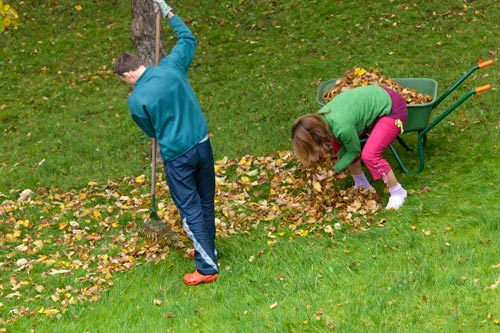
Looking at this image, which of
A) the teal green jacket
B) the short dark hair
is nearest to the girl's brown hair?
the teal green jacket

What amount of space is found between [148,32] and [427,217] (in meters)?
4.15

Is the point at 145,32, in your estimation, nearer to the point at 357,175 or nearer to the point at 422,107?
the point at 357,175

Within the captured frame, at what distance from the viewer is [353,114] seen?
513 centimetres

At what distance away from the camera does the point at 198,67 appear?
33.4ft

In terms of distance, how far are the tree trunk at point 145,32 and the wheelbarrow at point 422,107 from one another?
2.37 m

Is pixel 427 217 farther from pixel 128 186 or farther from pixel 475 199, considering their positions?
pixel 128 186

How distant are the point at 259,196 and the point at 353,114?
148 cm

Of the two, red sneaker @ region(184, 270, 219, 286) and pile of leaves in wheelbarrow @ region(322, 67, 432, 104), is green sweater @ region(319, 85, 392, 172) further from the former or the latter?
red sneaker @ region(184, 270, 219, 286)

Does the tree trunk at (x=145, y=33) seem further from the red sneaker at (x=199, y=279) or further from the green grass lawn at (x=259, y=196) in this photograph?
the red sneaker at (x=199, y=279)

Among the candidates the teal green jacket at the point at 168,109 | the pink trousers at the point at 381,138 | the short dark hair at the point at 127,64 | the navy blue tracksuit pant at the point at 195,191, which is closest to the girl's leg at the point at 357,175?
the pink trousers at the point at 381,138

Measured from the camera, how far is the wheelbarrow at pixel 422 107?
5.57 m

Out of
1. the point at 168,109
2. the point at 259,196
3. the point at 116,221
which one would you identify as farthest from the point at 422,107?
the point at 116,221

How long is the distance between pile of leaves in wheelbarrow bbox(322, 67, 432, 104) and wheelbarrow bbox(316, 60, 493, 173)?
10 cm

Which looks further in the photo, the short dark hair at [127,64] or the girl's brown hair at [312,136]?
the girl's brown hair at [312,136]
